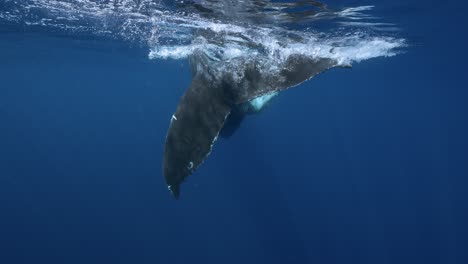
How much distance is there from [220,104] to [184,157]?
3.45ft

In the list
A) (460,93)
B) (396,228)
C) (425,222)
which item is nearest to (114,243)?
(396,228)

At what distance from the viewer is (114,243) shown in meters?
37.8

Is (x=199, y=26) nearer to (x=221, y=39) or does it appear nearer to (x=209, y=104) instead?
(x=221, y=39)

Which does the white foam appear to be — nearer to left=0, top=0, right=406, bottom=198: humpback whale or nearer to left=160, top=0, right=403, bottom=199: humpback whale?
left=0, top=0, right=406, bottom=198: humpback whale

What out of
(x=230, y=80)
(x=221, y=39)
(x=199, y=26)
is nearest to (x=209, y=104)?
(x=230, y=80)

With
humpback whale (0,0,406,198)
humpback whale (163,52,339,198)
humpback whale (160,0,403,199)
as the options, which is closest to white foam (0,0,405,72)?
humpback whale (0,0,406,198)

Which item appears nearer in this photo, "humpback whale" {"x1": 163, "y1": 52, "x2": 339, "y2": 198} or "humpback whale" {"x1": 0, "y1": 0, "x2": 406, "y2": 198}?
"humpback whale" {"x1": 163, "y1": 52, "x2": 339, "y2": 198}

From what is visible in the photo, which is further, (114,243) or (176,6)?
(114,243)

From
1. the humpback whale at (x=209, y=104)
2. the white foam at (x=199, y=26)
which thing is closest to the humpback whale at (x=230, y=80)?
the humpback whale at (x=209, y=104)

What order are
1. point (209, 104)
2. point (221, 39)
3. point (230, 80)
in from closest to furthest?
point (209, 104) → point (230, 80) → point (221, 39)

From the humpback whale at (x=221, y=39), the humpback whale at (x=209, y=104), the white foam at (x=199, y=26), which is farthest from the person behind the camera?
the white foam at (x=199, y=26)

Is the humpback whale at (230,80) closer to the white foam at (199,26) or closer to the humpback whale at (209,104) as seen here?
the humpback whale at (209,104)

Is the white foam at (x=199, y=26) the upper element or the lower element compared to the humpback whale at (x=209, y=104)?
upper

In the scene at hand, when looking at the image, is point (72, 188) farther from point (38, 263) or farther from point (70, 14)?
point (70, 14)
